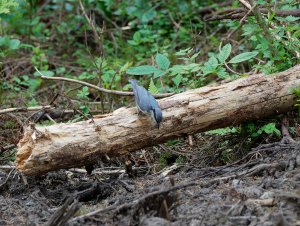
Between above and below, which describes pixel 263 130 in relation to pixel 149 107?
below

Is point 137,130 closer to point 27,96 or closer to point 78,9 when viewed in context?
point 27,96

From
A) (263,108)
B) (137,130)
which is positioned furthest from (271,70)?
(137,130)

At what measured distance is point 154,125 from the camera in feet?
12.0

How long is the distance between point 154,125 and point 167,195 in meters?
0.86

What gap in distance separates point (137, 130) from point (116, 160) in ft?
2.62

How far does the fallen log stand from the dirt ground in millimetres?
235

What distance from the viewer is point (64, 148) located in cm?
348

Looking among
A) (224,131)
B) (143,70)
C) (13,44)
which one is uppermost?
(143,70)

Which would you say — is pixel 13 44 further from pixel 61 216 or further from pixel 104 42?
pixel 61 216

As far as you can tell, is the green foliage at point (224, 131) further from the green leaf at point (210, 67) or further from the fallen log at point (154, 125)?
the green leaf at point (210, 67)

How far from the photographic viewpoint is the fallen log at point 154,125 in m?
3.47

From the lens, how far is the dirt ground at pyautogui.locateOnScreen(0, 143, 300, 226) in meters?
2.83

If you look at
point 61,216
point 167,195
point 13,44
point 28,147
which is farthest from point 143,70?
point 13,44

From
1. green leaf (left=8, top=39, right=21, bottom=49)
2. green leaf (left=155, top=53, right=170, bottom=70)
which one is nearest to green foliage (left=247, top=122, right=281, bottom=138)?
green leaf (left=155, top=53, right=170, bottom=70)
